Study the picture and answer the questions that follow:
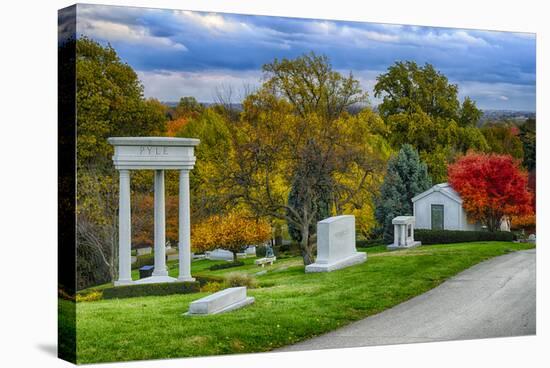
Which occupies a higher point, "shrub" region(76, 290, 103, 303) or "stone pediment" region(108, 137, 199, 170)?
"stone pediment" region(108, 137, 199, 170)

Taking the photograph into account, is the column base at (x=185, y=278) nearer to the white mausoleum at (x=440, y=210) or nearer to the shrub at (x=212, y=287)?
the shrub at (x=212, y=287)

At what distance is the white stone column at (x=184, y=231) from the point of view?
17.8 m

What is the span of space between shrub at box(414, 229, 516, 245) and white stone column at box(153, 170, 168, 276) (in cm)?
531

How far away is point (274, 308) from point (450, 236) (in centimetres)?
441

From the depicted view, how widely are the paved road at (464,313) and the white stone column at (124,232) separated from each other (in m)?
2.90

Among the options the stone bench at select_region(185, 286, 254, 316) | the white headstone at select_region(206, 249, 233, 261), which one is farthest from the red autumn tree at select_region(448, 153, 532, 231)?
the stone bench at select_region(185, 286, 254, 316)

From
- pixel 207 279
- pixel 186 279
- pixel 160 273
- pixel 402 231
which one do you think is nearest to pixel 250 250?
pixel 207 279

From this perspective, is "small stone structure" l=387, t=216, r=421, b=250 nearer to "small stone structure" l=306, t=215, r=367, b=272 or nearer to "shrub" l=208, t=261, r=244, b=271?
"small stone structure" l=306, t=215, r=367, b=272

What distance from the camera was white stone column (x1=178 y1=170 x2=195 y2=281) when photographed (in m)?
17.8

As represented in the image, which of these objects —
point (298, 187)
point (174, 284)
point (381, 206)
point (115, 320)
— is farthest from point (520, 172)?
point (115, 320)

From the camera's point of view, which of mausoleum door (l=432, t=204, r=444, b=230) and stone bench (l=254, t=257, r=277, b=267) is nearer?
stone bench (l=254, t=257, r=277, b=267)

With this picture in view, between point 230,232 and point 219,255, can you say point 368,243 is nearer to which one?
point 230,232

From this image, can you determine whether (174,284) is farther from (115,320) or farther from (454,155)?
(454,155)

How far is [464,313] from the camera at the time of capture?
19.6 metres
